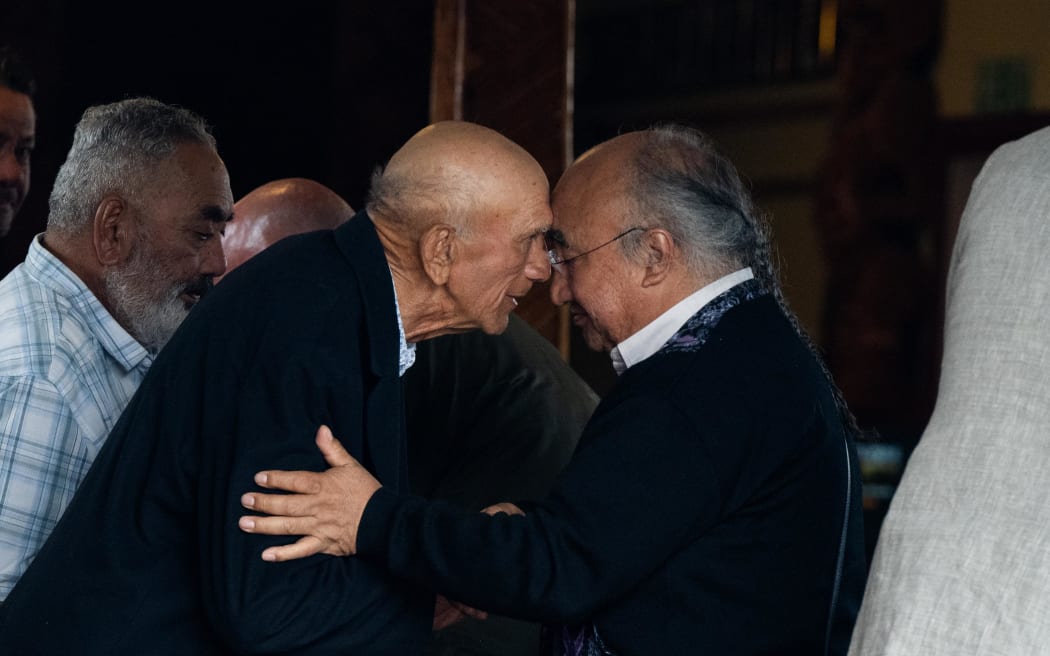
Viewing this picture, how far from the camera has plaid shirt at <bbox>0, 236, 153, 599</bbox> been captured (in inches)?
87.9

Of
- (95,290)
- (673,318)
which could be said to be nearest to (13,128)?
(95,290)

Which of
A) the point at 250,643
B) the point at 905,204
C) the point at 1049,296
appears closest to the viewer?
the point at 1049,296

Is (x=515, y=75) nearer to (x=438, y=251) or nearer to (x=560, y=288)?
(x=560, y=288)

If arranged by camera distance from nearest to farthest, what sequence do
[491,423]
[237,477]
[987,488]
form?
[987,488]
[237,477]
[491,423]

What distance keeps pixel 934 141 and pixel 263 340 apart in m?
5.84

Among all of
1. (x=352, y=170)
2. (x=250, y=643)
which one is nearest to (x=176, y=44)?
(x=352, y=170)

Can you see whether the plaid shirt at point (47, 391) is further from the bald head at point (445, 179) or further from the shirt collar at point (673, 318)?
the shirt collar at point (673, 318)

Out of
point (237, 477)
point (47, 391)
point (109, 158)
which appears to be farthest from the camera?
point (109, 158)

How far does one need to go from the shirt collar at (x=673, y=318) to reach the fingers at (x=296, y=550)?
1.85ft

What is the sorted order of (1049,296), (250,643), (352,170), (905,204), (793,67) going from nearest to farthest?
(1049,296) → (250,643) → (352,170) → (905,204) → (793,67)

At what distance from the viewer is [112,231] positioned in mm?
2611

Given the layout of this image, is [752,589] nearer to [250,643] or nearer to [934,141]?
[250,643]

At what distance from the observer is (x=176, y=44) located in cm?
494

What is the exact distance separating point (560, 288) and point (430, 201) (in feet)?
0.97
